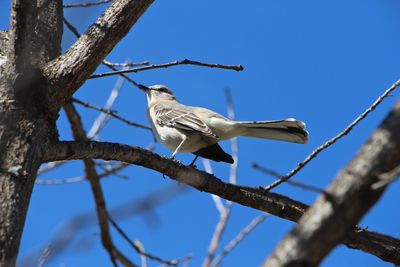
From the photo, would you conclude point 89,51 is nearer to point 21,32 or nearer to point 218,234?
point 21,32

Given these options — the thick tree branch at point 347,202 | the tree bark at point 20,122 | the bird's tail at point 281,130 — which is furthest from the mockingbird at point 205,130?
the thick tree branch at point 347,202

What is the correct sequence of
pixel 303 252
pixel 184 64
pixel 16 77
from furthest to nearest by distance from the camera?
1. pixel 184 64
2. pixel 16 77
3. pixel 303 252

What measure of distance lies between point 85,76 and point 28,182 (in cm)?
80

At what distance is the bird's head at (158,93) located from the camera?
8088 mm

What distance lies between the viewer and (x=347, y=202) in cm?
151

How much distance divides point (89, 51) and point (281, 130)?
8.97ft

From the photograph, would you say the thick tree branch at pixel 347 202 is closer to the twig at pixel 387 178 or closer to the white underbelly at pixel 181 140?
the twig at pixel 387 178

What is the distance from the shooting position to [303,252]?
149cm

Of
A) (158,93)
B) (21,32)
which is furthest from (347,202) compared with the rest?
(158,93)

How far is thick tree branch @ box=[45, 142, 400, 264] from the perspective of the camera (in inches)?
133

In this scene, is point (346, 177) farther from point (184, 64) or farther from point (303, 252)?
point (184, 64)

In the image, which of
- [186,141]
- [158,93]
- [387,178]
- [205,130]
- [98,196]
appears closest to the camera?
[387,178]

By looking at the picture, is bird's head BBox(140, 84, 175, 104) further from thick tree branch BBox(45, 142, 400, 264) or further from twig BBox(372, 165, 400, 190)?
twig BBox(372, 165, 400, 190)

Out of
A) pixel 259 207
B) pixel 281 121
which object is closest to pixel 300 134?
pixel 281 121
